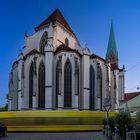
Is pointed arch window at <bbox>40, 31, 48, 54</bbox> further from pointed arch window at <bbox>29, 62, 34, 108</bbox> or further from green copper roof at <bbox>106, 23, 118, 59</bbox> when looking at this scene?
green copper roof at <bbox>106, 23, 118, 59</bbox>

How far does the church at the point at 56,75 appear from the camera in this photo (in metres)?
62.1

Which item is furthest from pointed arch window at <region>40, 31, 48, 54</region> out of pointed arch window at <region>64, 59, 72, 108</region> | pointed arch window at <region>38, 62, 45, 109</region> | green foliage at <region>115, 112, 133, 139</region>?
green foliage at <region>115, 112, 133, 139</region>

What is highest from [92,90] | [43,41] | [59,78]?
[43,41]

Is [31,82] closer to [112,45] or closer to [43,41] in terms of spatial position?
[43,41]

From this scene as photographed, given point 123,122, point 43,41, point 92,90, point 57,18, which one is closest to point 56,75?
point 92,90

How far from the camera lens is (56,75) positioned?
63.1 m

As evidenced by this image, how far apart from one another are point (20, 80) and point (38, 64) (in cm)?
505

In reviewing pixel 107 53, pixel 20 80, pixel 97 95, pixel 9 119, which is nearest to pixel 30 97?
pixel 20 80

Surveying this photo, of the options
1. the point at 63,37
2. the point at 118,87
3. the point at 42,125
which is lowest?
the point at 42,125

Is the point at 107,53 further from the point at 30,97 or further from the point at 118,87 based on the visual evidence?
the point at 30,97

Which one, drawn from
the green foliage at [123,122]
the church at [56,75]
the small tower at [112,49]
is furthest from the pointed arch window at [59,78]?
the small tower at [112,49]

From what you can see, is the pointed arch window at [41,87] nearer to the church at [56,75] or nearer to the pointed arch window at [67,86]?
the church at [56,75]

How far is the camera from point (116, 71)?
3017 inches

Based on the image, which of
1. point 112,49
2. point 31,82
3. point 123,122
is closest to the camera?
point 123,122
